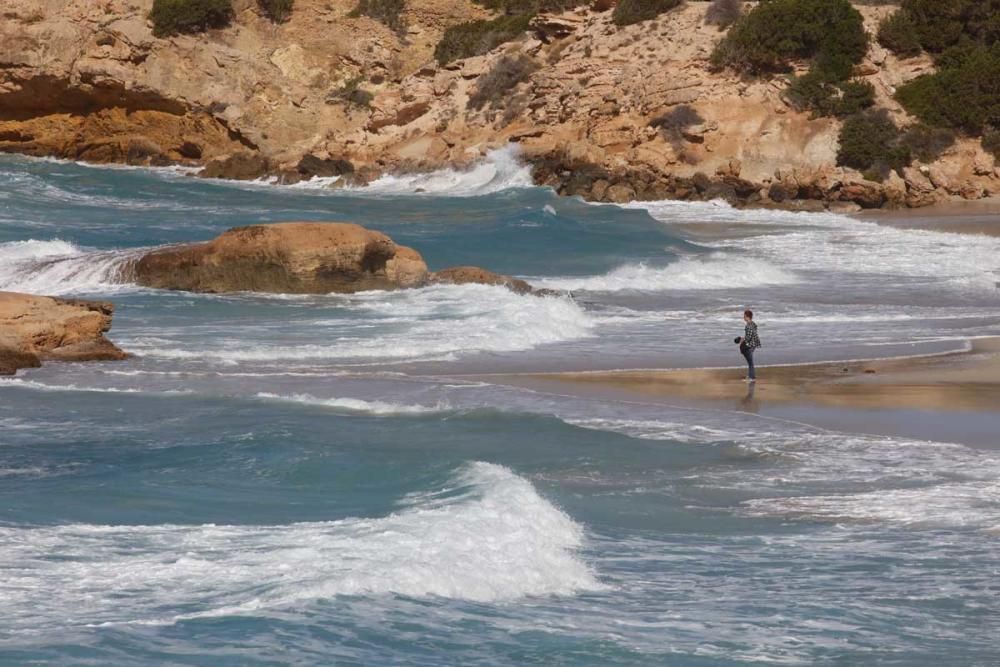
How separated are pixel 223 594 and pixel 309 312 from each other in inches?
487

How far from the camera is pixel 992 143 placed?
134 ft

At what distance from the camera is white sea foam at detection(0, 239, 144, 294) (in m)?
21.2

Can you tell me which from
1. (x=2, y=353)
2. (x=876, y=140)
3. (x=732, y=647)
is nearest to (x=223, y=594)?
(x=732, y=647)

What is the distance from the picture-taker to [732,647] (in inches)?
280

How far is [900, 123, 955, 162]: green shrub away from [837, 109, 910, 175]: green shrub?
35cm

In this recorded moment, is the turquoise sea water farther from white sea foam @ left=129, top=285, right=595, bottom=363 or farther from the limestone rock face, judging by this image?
the limestone rock face

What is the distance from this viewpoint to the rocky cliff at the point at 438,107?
40.5 m

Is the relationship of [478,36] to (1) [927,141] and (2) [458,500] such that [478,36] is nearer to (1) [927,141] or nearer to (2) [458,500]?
(1) [927,141]

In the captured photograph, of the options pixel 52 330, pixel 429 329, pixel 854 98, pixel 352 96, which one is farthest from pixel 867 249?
pixel 352 96

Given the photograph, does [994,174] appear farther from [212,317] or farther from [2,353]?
[2,353]

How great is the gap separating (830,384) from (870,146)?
26037 millimetres

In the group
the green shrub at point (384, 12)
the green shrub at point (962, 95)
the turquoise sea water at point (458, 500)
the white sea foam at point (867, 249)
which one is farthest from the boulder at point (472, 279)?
the green shrub at point (384, 12)

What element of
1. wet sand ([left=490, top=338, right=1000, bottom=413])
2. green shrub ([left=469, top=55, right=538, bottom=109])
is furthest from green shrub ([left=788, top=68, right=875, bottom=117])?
wet sand ([left=490, top=338, right=1000, bottom=413])

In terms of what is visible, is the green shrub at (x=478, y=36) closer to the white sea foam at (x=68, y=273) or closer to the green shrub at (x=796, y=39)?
the green shrub at (x=796, y=39)
